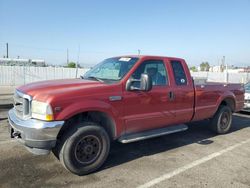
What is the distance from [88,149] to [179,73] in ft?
8.99

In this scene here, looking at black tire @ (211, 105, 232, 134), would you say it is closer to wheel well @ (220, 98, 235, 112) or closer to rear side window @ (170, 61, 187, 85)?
wheel well @ (220, 98, 235, 112)

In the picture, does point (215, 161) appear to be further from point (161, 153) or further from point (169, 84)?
point (169, 84)

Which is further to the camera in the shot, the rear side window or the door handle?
the rear side window

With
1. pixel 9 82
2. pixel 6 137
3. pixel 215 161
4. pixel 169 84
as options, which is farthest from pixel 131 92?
pixel 9 82

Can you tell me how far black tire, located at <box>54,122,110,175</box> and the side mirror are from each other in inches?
36.3

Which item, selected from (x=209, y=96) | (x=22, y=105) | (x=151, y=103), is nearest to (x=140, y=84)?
(x=151, y=103)

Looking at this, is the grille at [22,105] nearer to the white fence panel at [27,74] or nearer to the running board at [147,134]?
the running board at [147,134]

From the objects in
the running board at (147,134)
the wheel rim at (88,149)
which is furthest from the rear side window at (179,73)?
the wheel rim at (88,149)

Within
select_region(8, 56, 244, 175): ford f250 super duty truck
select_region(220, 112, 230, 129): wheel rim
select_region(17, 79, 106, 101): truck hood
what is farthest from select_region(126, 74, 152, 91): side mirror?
select_region(220, 112, 230, 129): wheel rim

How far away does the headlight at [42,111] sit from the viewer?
3354 millimetres

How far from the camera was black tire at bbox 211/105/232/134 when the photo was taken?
6.42m

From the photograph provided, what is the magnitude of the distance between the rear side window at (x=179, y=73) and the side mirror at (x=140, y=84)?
4.05 feet

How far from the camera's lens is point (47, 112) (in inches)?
132

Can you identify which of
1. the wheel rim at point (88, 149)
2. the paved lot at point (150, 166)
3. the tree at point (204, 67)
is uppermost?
the tree at point (204, 67)
